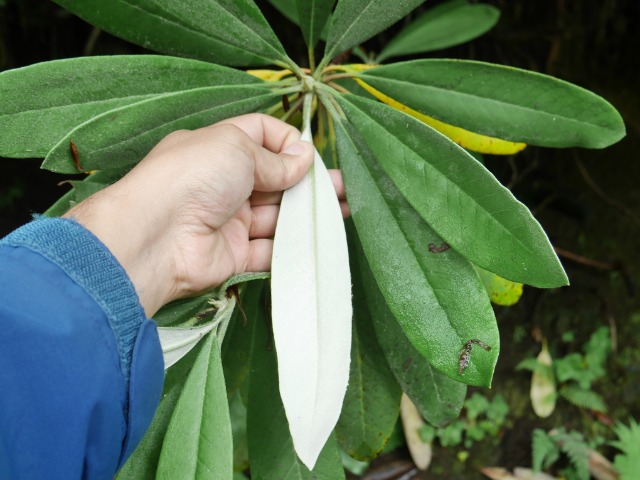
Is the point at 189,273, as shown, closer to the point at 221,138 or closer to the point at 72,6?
the point at 221,138

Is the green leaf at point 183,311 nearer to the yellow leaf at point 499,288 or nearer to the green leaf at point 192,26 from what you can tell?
the green leaf at point 192,26

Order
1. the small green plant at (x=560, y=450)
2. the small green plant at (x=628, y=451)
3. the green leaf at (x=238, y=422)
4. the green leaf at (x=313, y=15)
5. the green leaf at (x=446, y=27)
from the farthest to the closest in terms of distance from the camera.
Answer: the small green plant at (x=560, y=450) < the small green plant at (x=628, y=451) < the green leaf at (x=238, y=422) < the green leaf at (x=446, y=27) < the green leaf at (x=313, y=15)

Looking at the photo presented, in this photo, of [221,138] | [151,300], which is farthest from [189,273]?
[221,138]

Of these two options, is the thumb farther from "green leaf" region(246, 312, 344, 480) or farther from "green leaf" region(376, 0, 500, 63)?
"green leaf" region(376, 0, 500, 63)

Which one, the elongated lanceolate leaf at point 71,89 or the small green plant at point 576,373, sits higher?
the elongated lanceolate leaf at point 71,89

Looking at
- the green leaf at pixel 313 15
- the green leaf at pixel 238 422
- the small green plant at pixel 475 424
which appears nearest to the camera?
the green leaf at pixel 313 15

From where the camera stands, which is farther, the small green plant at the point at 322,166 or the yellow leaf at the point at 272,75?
the yellow leaf at the point at 272,75

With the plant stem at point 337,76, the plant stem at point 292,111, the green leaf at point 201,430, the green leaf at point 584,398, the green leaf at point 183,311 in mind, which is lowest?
the green leaf at point 584,398

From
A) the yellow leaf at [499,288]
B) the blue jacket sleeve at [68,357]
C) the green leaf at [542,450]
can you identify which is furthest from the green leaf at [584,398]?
the blue jacket sleeve at [68,357]
